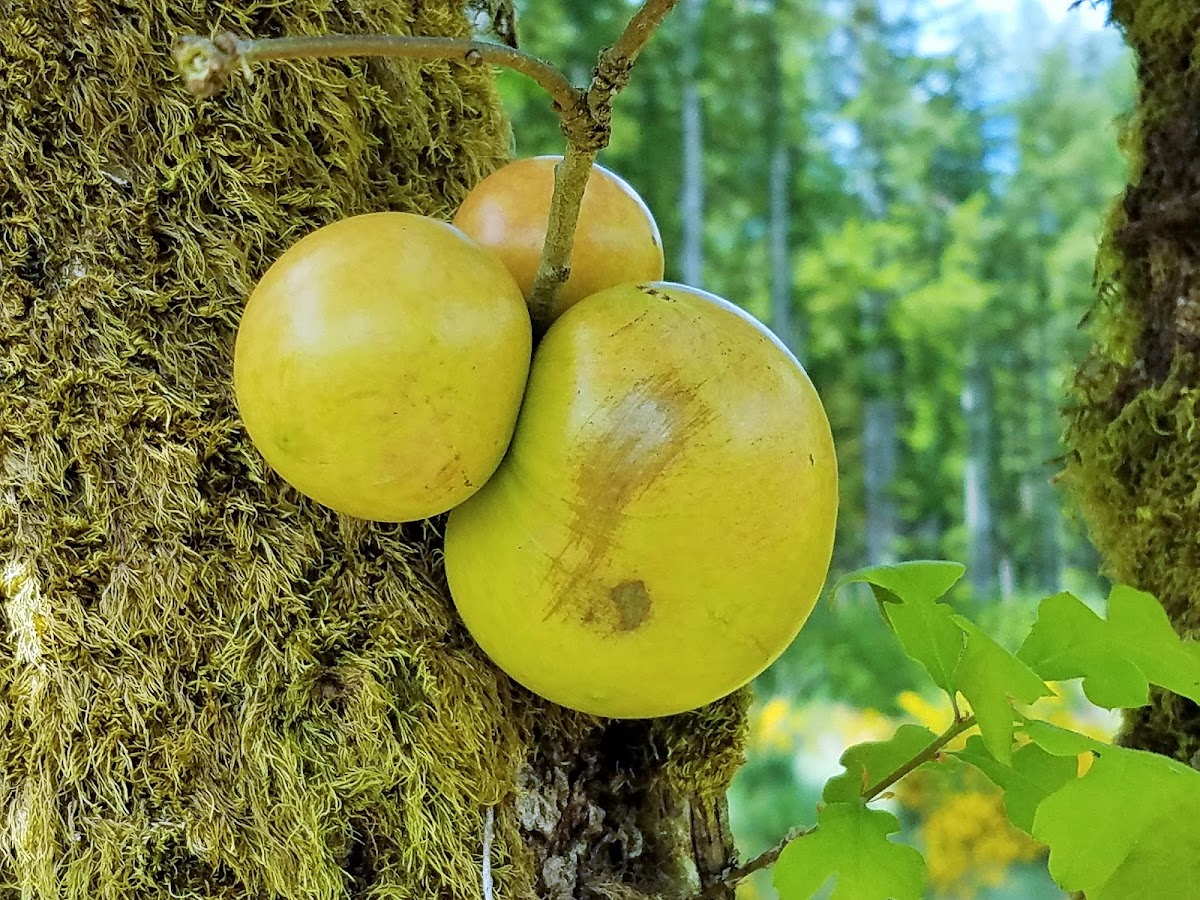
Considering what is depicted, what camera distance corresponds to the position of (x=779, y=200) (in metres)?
10.0

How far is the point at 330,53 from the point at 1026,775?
0.72 meters

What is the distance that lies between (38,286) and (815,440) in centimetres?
70

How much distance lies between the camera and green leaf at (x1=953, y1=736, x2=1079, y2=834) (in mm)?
736

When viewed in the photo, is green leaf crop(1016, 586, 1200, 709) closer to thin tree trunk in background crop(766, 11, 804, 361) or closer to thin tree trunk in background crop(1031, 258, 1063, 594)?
thin tree trunk in background crop(766, 11, 804, 361)

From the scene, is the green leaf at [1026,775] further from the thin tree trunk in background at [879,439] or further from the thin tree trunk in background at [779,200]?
the thin tree trunk in background at [879,439]

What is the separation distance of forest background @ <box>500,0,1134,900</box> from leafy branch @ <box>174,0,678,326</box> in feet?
12.3

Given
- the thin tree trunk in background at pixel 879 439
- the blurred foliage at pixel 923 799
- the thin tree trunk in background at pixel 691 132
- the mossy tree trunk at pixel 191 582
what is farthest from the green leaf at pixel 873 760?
the thin tree trunk in background at pixel 879 439

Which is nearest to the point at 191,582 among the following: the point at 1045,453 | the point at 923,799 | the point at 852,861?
the point at 852,861

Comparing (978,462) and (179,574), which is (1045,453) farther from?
(179,574)

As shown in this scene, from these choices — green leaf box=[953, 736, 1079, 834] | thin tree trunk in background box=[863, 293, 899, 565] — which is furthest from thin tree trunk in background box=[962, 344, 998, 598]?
green leaf box=[953, 736, 1079, 834]

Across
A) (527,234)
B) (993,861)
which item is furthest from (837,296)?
(527,234)

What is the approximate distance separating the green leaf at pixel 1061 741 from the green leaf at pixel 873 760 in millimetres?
173

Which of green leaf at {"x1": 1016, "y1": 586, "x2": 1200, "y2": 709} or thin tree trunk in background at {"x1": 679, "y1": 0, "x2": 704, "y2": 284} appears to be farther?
thin tree trunk in background at {"x1": 679, "y1": 0, "x2": 704, "y2": 284}

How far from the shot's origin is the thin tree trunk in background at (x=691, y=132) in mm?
8406
